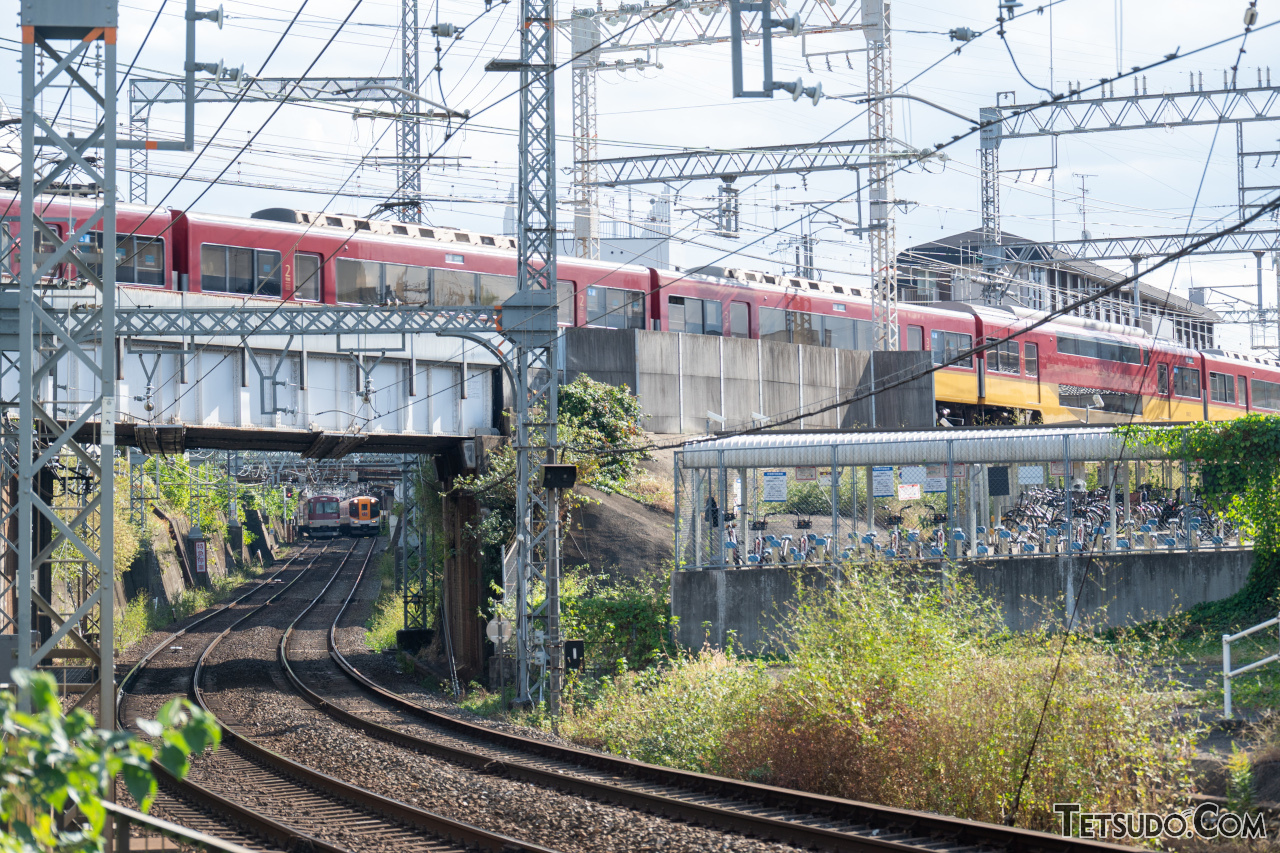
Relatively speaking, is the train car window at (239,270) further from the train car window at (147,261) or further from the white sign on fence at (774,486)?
the white sign on fence at (774,486)

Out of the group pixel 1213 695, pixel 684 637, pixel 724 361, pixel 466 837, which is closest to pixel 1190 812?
pixel 1213 695

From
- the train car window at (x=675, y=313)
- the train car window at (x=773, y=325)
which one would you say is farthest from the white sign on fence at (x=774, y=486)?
the train car window at (x=773, y=325)

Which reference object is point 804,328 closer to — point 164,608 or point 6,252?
point 6,252

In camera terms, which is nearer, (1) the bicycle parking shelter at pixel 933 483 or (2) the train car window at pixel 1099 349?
(1) the bicycle parking shelter at pixel 933 483

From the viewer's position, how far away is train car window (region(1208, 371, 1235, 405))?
46.1 meters

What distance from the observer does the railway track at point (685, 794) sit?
9.93m

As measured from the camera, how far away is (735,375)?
33.0 meters

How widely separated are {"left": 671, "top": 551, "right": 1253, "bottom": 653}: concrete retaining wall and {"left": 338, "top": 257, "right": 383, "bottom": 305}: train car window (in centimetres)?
947

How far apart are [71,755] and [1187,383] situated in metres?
46.2

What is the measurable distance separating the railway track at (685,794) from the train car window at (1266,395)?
4018 cm

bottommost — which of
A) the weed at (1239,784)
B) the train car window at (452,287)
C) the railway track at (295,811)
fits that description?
the railway track at (295,811)

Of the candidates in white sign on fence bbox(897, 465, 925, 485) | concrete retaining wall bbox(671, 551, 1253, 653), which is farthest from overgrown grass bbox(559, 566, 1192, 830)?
white sign on fence bbox(897, 465, 925, 485)

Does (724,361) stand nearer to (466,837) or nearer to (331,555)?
(466,837)

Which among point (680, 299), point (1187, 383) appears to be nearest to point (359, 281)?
point (680, 299)
